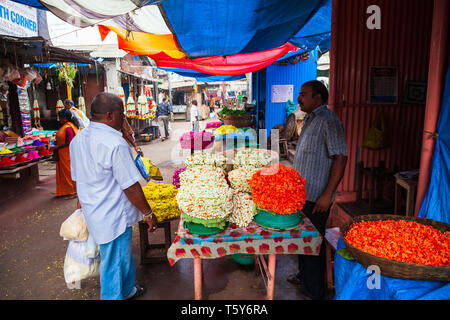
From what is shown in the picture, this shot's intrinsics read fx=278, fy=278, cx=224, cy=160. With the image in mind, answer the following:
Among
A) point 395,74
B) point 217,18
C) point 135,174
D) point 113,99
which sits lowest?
point 135,174

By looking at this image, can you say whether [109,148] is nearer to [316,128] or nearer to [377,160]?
[316,128]

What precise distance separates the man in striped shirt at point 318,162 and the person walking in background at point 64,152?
17.0 feet

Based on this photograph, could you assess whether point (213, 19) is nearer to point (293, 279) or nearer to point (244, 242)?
point (244, 242)

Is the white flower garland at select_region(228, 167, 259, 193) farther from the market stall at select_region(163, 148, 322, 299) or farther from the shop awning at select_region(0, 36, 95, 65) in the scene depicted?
the shop awning at select_region(0, 36, 95, 65)

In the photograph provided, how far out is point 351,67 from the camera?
3.91 metres

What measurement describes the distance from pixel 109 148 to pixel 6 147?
520cm

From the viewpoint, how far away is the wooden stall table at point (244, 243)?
215 cm

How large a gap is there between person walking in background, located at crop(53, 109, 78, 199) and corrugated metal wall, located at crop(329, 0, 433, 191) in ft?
17.4

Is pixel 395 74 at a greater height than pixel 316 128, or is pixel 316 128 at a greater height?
pixel 395 74

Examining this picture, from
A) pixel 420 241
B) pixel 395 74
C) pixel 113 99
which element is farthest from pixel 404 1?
pixel 113 99

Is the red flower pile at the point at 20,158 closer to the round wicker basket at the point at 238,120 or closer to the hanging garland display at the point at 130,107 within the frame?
the round wicker basket at the point at 238,120

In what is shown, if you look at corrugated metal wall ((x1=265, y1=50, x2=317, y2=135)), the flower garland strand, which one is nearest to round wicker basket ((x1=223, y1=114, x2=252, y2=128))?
corrugated metal wall ((x1=265, y1=50, x2=317, y2=135))

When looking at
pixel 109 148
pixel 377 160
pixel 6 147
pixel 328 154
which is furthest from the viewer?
pixel 6 147

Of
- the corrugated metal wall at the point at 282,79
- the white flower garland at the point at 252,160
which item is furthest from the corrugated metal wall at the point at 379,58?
the corrugated metal wall at the point at 282,79
